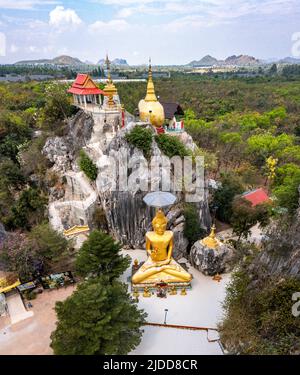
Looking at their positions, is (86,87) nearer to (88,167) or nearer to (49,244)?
(88,167)

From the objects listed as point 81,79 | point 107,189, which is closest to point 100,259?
point 107,189

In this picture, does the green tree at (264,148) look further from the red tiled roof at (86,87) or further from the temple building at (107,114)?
the red tiled roof at (86,87)

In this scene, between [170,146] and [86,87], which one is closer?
[170,146]

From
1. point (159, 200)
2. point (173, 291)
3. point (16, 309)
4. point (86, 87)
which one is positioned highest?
point (86, 87)

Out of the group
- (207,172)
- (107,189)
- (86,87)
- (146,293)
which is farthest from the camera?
(86,87)

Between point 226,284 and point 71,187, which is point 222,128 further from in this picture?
point 226,284

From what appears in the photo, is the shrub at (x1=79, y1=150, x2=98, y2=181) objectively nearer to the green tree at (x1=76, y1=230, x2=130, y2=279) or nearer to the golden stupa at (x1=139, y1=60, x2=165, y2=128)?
the golden stupa at (x1=139, y1=60, x2=165, y2=128)
